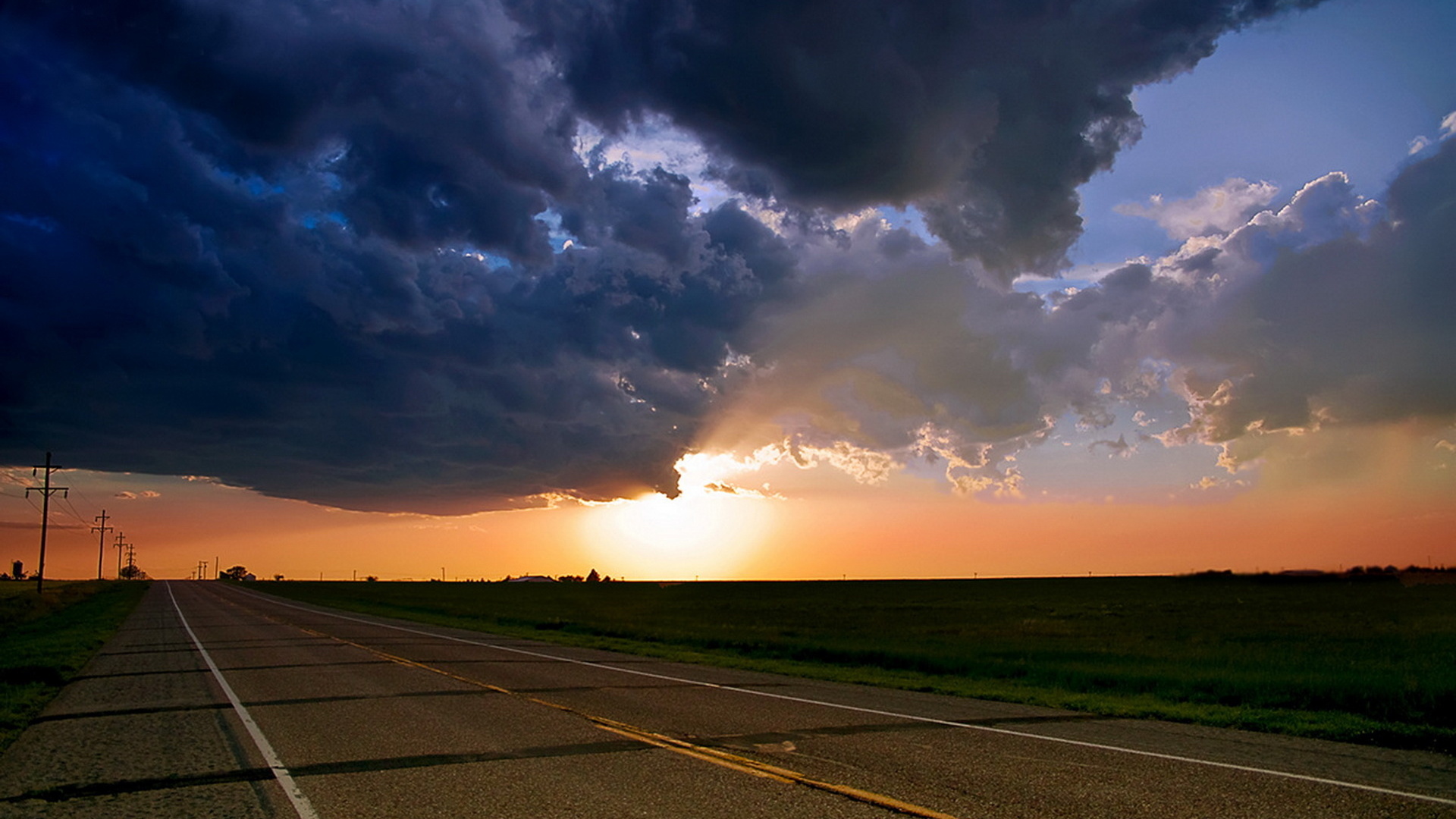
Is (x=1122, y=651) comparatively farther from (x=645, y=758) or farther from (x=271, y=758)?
(x=271, y=758)

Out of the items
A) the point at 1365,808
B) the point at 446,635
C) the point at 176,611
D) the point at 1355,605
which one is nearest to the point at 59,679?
the point at 446,635

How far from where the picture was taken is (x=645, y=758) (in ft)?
31.0

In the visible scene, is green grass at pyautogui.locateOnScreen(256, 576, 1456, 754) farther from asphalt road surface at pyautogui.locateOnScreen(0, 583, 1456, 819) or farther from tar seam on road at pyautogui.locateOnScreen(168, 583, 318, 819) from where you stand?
tar seam on road at pyautogui.locateOnScreen(168, 583, 318, 819)

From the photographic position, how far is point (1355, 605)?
2491 inches

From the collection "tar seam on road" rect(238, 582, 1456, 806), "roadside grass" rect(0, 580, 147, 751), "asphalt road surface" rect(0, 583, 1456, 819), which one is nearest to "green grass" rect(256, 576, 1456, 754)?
"asphalt road surface" rect(0, 583, 1456, 819)

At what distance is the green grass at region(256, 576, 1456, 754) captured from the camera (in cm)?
1374

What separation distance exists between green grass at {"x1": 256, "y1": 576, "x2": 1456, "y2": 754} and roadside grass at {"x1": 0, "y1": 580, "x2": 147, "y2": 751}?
13951 mm

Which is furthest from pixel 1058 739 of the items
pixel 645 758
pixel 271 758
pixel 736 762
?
pixel 271 758

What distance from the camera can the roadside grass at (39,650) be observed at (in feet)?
46.0

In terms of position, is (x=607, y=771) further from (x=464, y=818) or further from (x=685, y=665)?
(x=685, y=665)

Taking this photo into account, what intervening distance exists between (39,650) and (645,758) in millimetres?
25467

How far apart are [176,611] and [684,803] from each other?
54274 millimetres

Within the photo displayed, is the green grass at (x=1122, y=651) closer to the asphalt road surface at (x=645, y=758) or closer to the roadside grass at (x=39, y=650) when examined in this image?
the asphalt road surface at (x=645, y=758)

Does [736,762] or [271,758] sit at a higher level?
[736,762]
